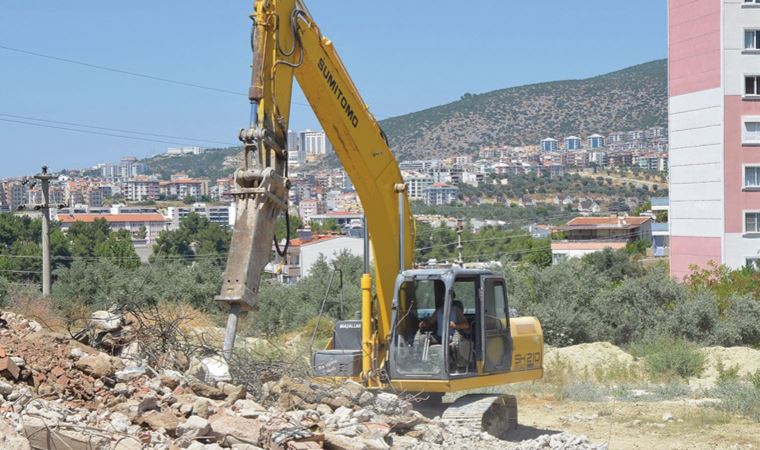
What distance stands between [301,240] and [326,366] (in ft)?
254

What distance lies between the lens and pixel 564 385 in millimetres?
21016

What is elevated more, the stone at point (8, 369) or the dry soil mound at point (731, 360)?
the stone at point (8, 369)

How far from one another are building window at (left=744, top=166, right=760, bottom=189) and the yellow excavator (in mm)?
37647

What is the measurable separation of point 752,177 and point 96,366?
43.7m

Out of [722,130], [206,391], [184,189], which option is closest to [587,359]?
[206,391]

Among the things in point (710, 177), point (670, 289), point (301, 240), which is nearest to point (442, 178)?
point (301, 240)

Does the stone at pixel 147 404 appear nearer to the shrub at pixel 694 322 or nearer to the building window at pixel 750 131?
the shrub at pixel 694 322

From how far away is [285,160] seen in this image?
12219 mm

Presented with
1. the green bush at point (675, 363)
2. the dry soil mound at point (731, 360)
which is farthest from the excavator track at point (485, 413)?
the dry soil mound at point (731, 360)

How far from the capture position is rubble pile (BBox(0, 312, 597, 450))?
992cm

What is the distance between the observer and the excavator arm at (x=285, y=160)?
11156mm

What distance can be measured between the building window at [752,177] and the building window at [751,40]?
544cm

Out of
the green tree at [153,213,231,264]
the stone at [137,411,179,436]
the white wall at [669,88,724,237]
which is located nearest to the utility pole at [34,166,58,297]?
the stone at [137,411,179,436]

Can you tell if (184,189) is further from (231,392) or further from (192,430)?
(192,430)
